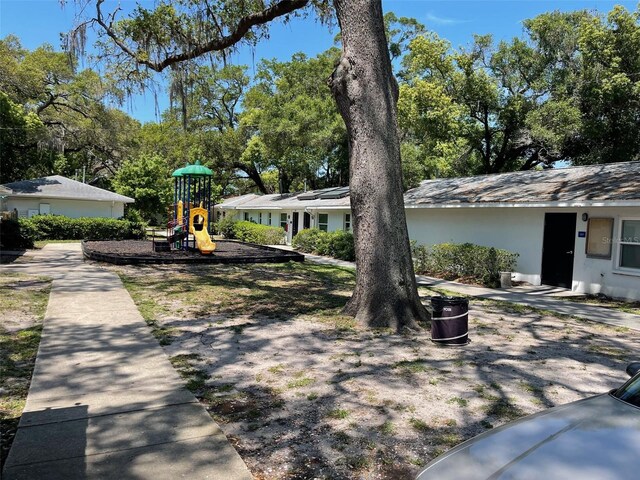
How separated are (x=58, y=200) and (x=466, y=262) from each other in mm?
24467

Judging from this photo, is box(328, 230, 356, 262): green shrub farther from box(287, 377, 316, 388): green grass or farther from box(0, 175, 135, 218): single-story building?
box(0, 175, 135, 218): single-story building

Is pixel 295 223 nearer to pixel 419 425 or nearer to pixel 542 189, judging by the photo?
pixel 542 189

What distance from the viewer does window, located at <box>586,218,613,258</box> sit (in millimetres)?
11648

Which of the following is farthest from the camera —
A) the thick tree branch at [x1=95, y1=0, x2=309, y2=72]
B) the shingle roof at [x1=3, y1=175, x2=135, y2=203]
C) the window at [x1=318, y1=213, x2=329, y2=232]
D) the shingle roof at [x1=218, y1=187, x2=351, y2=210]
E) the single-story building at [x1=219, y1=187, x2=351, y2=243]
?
the shingle roof at [x1=3, y1=175, x2=135, y2=203]

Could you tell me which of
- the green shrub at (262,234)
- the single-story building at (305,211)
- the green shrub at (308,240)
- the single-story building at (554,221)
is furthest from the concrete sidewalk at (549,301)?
the green shrub at (262,234)

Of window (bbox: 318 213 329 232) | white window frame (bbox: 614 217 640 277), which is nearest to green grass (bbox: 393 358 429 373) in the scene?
white window frame (bbox: 614 217 640 277)

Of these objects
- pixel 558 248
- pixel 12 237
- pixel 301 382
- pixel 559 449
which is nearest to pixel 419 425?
pixel 301 382

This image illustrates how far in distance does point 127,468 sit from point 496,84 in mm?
27899

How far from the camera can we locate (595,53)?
21734mm

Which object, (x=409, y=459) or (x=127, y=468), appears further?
(x=409, y=459)

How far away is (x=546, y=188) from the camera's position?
13.9 meters

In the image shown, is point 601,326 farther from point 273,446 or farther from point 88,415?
point 88,415

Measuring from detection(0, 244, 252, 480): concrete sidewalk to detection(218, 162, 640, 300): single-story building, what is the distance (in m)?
10.5

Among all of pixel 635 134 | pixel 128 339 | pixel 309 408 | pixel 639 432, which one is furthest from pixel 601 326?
pixel 635 134
